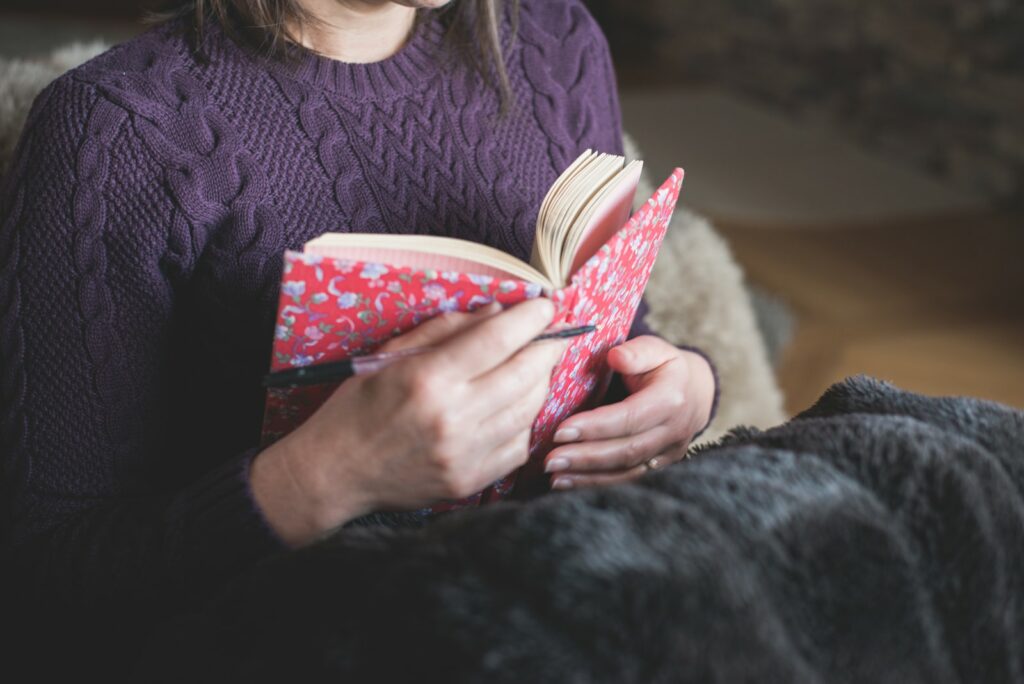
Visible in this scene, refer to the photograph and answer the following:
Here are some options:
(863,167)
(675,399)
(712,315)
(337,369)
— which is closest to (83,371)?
(337,369)

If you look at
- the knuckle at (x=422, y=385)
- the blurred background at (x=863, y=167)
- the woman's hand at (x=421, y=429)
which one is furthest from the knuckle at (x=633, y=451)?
the blurred background at (x=863, y=167)

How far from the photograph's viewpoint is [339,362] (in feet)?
1.96

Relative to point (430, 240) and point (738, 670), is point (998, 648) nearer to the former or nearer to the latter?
point (738, 670)

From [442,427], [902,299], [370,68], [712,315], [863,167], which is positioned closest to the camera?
[442,427]

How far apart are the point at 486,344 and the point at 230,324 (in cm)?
29

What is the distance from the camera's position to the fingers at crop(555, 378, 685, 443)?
72 cm

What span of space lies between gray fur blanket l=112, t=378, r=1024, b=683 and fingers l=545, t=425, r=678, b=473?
0.14 meters

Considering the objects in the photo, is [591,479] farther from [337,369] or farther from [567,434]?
[337,369]

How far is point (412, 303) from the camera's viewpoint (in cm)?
60

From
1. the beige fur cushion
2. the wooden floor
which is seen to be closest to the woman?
the beige fur cushion

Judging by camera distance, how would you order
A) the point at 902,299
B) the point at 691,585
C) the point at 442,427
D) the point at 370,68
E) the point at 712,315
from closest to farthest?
the point at 691,585, the point at 442,427, the point at 370,68, the point at 712,315, the point at 902,299

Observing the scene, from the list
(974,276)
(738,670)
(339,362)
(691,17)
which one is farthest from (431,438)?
(691,17)

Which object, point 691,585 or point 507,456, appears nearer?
point 691,585

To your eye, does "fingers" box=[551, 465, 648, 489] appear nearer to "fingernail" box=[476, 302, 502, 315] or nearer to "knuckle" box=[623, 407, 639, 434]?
"knuckle" box=[623, 407, 639, 434]
